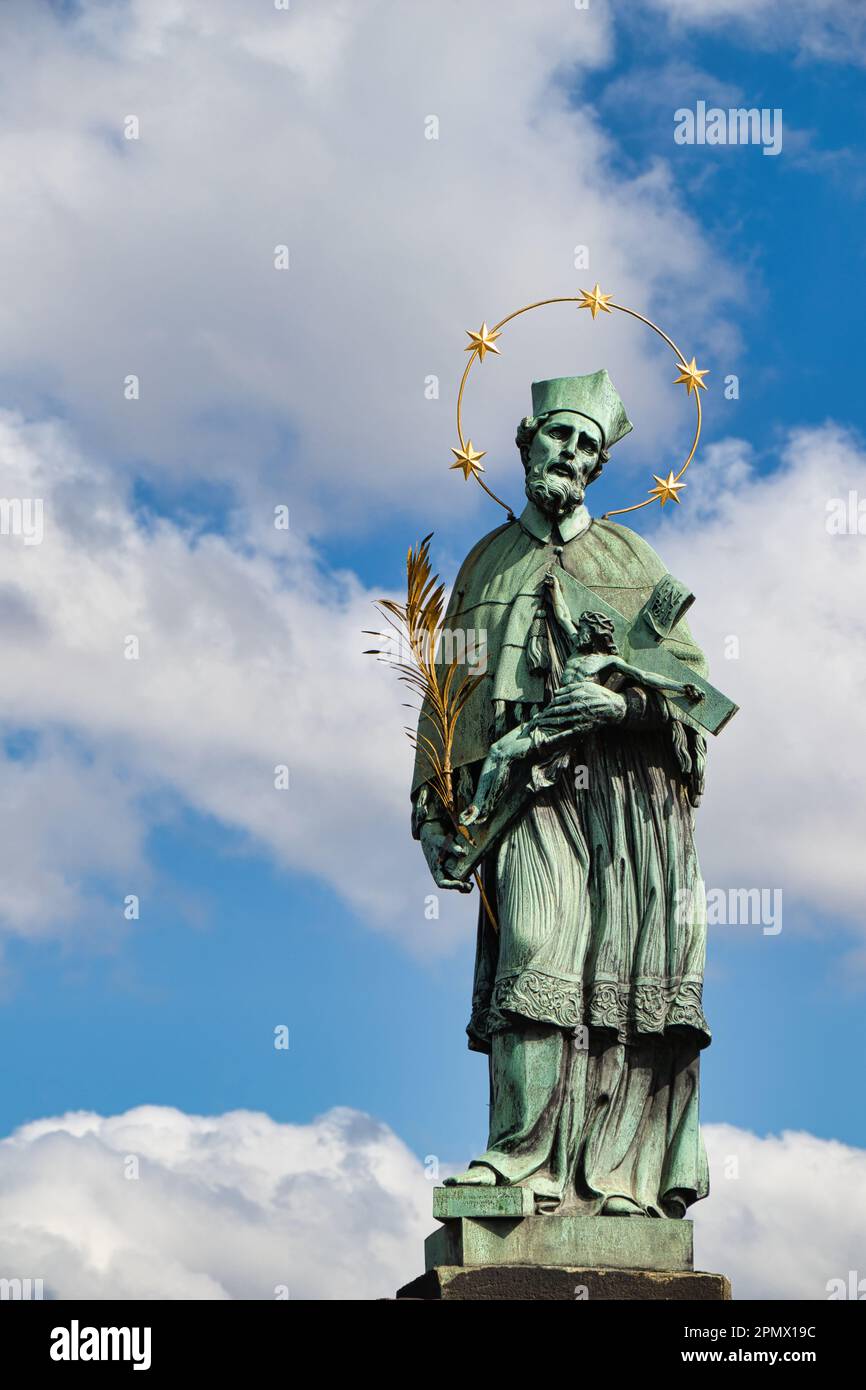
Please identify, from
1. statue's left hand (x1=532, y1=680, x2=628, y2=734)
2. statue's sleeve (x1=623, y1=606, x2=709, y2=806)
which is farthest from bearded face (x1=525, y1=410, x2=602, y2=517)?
statue's left hand (x1=532, y1=680, x2=628, y2=734)

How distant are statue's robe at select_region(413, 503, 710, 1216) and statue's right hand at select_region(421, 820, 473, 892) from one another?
22cm

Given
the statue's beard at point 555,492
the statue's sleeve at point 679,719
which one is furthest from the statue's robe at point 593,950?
the statue's beard at point 555,492

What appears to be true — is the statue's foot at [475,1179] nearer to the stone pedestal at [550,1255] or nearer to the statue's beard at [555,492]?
the stone pedestal at [550,1255]

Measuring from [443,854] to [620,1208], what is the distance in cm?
275

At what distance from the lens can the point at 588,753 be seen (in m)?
17.1

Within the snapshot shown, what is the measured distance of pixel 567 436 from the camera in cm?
1772

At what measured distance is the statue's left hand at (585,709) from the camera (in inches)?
658

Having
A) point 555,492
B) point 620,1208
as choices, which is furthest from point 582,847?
point 555,492

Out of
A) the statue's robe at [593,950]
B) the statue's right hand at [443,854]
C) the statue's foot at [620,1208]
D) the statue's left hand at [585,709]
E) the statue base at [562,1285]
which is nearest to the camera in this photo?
the statue base at [562,1285]

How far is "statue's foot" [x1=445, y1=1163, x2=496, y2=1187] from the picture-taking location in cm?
1592

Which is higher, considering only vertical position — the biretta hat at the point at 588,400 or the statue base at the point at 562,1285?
the biretta hat at the point at 588,400

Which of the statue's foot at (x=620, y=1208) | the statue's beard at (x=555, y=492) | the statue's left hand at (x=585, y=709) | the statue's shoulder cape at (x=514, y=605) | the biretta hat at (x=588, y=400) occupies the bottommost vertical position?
the statue's foot at (x=620, y=1208)
